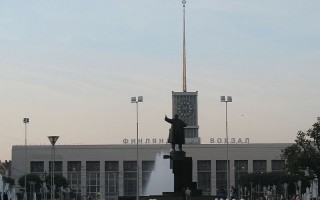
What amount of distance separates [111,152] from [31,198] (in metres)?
44.9

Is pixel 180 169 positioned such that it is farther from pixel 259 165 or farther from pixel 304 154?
pixel 259 165

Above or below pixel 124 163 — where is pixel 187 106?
above

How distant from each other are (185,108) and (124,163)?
1841 centimetres

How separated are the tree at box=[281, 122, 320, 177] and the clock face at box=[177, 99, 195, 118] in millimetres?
88447

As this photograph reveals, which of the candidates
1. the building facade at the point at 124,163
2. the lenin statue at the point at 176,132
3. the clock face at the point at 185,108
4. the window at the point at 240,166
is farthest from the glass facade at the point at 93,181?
the lenin statue at the point at 176,132

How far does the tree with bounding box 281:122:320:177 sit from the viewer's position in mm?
78812

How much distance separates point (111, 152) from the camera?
162 m

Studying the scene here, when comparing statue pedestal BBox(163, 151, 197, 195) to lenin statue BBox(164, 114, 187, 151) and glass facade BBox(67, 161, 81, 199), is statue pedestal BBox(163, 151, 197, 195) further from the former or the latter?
glass facade BBox(67, 161, 81, 199)

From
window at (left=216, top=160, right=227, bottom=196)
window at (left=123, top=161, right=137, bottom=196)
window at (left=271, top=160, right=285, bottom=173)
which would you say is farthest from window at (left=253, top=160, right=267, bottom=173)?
window at (left=123, top=161, right=137, bottom=196)

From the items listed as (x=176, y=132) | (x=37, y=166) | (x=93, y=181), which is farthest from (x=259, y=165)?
(x=176, y=132)

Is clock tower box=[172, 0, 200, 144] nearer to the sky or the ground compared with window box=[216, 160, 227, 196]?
nearer to the sky

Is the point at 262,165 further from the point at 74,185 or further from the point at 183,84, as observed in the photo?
the point at 74,185

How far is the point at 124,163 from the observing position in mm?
162250

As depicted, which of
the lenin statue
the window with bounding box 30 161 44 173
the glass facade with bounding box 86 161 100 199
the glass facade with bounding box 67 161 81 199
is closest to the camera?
the lenin statue
